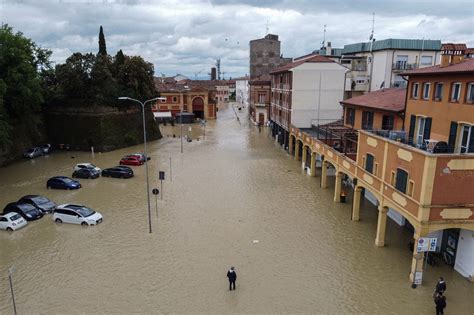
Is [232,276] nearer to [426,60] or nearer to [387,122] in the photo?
[387,122]

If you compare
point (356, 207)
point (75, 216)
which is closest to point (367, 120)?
point (356, 207)

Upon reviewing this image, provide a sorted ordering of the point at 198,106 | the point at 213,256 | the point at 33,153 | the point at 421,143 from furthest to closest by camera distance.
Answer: the point at 198,106 < the point at 33,153 < the point at 421,143 < the point at 213,256

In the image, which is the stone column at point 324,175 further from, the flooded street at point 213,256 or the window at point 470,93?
the window at point 470,93

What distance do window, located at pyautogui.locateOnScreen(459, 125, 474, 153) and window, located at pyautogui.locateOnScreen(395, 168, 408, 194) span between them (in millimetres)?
4588

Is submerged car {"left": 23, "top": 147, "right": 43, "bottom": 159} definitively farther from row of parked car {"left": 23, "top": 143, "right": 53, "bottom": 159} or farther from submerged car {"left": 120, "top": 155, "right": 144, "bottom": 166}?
submerged car {"left": 120, "top": 155, "right": 144, "bottom": 166}

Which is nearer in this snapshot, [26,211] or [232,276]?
[232,276]

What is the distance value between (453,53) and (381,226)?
41.7ft

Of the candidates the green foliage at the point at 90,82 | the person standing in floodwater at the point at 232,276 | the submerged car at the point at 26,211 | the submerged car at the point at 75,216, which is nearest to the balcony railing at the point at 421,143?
the person standing in floodwater at the point at 232,276

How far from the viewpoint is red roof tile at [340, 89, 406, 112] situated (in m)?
29.3

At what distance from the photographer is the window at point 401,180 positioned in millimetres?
19422

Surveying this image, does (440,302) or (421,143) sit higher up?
(421,143)

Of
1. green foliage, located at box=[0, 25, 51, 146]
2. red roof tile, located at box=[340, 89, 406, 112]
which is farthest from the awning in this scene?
red roof tile, located at box=[340, 89, 406, 112]

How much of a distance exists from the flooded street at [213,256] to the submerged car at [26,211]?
669mm

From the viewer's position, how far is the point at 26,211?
2741cm
